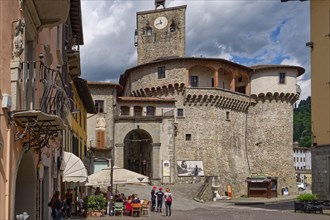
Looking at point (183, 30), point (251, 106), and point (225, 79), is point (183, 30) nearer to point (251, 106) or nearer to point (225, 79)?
point (225, 79)

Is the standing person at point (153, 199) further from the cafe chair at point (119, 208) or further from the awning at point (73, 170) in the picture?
the awning at point (73, 170)

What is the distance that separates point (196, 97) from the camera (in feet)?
194

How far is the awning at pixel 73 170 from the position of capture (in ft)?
68.1

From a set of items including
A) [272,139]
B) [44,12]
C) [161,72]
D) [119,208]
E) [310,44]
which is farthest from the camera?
[272,139]

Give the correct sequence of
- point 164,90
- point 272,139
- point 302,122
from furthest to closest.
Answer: point 302,122, point 272,139, point 164,90

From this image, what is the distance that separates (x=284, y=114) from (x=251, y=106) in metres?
4.04

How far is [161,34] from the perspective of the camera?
66.8 metres

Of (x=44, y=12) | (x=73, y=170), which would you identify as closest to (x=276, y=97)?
(x=73, y=170)

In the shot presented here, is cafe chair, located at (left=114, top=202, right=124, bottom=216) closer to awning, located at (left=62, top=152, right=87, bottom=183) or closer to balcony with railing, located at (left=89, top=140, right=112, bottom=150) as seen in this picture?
awning, located at (left=62, top=152, right=87, bottom=183)

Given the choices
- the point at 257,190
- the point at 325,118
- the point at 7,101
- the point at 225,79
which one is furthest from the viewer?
the point at 225,79

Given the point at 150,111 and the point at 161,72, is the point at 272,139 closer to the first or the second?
the point at 161,72

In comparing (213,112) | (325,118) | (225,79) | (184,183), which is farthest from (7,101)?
(225,79)

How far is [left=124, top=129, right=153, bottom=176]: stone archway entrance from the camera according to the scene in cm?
5822

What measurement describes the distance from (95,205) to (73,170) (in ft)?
19.1
